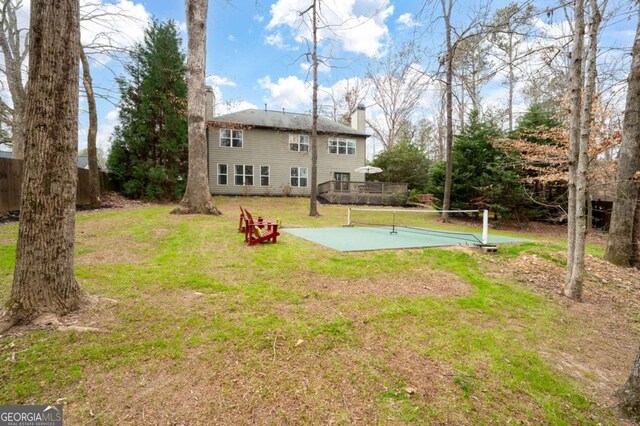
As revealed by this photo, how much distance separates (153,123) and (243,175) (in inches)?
278

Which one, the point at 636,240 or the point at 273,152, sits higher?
the point at 273,152

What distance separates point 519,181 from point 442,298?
1298 centimetres

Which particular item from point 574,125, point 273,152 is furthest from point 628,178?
point 273,152

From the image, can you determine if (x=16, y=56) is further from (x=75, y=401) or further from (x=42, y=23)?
(x=75, y=401)

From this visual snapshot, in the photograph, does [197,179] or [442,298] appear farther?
[197,179]

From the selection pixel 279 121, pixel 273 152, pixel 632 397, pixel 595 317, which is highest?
pixel 279 121

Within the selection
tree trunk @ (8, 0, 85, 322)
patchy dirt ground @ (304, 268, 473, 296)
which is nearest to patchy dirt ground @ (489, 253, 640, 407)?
patchy dirt ground @ (304, 268, 473, 296)

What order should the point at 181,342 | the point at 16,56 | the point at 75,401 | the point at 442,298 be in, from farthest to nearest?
the point at 16,56 → the point at 442,298 → the point at 181,342 → the point at 75,401

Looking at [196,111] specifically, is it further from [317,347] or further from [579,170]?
[579,170]

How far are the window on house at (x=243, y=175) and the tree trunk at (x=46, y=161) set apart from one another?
66.0 ft

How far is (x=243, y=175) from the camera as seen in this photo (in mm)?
22828

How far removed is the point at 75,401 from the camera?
199 centimetres

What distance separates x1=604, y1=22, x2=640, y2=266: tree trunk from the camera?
672 centimetres

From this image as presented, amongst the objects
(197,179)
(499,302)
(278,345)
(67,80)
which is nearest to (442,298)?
(499,302)
